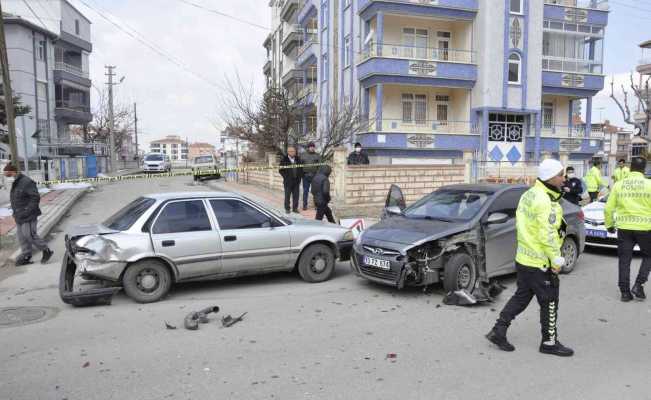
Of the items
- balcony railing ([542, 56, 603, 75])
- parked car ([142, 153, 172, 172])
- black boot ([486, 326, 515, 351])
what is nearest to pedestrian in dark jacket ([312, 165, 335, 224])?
black boot ([486, 326, 515, 351])

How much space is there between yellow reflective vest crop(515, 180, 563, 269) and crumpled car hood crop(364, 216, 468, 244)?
205 centimetres

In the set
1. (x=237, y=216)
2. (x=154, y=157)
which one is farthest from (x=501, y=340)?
(x=154, y=157)

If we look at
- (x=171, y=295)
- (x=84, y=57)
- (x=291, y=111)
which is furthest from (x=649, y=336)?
(x=84, y=57)

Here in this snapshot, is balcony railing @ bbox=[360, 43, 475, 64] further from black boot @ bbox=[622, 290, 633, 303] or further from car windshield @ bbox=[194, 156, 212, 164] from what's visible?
black boot @ bbox=[622, 290, 633, 303]

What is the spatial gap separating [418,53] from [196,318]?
84.0ft

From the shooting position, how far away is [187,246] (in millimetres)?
7059

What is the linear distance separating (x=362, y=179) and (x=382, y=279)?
941cm

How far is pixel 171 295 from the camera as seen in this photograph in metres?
7.30

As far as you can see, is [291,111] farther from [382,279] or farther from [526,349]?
[526,349]

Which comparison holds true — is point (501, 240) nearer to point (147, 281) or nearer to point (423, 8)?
point (147, 281)

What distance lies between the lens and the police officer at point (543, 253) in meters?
4.77

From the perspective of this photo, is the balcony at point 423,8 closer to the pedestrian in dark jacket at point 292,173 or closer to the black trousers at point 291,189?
the pedestrian in dark jacket at point 292,173

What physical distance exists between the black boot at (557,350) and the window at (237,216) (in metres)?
4.06

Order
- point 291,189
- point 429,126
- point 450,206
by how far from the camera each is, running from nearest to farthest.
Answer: point 450,206
point 291,189
point 429,126
